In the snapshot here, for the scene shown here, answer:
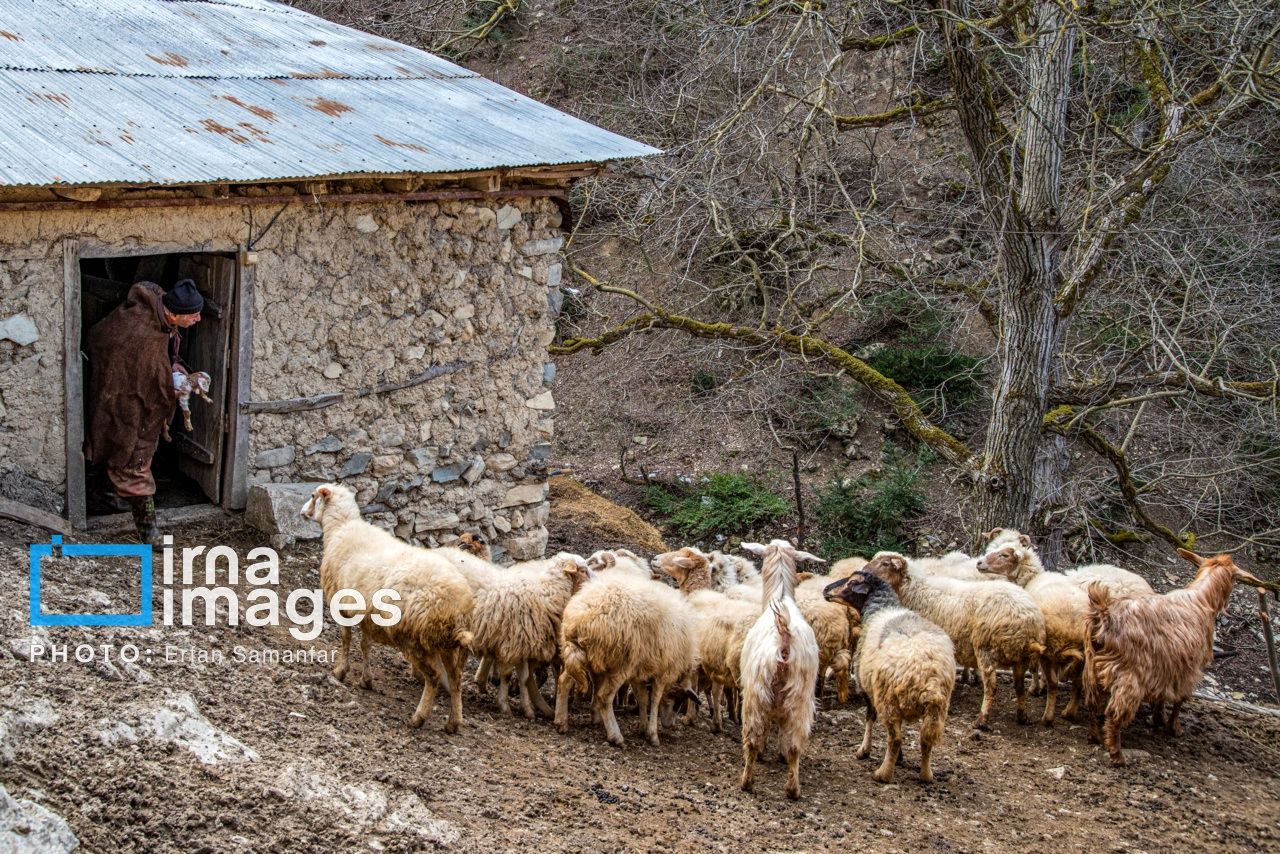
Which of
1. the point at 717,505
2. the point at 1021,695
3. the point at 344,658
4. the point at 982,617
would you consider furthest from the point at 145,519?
the point at 717,505

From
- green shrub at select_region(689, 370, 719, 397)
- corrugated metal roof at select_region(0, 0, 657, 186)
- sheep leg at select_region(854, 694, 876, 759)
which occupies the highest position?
corrugated metal roof at select_region(0, 0, 657, 186)

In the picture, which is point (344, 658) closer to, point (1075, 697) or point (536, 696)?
point (536, 696)

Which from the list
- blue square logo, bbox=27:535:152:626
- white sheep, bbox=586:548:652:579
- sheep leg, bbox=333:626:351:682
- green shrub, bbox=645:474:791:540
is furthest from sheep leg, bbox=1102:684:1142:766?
green shrub, bbox=645:474:791:540

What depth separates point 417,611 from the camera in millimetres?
5980

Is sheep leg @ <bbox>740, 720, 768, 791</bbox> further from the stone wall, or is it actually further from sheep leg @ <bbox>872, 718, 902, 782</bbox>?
the stone wall

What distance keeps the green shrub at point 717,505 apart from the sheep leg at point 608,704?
295 inches

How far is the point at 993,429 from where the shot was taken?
10172 millimetres

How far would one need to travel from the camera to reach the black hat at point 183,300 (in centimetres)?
774

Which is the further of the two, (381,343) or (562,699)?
(381,343)

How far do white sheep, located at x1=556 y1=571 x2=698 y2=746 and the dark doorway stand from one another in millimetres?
3224

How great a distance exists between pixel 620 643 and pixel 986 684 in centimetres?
259

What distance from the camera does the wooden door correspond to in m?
8.18

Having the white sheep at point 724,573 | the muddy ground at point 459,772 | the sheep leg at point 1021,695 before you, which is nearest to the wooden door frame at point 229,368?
the muddy ground at point 459,772

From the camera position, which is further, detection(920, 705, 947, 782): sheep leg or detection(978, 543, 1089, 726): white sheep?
detection(978, 543, 1089, 726): white sheep
